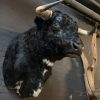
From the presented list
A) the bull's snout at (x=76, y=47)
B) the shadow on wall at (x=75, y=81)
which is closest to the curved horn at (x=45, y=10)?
the bull's snout at (x=76, y=47)

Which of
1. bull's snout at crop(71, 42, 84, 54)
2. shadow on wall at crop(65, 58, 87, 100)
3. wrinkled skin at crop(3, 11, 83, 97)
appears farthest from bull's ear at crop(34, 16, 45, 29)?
shadow on wall at crop(65, 58, 87, 100)

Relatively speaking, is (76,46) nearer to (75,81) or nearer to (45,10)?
(45,10)

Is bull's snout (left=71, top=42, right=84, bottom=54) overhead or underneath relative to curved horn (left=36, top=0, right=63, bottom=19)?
underneath

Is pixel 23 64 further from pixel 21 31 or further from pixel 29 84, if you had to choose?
pixel 21 31

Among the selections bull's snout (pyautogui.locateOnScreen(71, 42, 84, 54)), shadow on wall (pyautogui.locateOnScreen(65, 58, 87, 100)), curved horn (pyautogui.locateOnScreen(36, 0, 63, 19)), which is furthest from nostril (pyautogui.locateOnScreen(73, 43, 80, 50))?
shadow on wall (pyautogui.locateOnScreen(65, 58, 87, 100))

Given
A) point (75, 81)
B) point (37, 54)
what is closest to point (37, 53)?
point (37, 54)

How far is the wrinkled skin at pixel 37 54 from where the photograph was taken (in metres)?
1.12

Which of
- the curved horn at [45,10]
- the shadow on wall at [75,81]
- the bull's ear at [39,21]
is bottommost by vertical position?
the shadow on wall at [75,81]

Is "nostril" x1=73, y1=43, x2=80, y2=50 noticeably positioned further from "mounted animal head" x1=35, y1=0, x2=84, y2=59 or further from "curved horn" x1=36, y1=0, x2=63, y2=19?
"curved horn" x1=36, y1=0, x2=63, y2=19

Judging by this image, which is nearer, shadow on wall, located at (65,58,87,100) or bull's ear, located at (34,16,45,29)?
bull's ear, located at (34,16,45,29)

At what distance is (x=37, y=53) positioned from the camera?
1162 mm

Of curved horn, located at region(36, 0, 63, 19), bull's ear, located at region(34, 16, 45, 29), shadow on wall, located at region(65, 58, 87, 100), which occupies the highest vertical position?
curved horn, located at region(36, 0, 63, 19)

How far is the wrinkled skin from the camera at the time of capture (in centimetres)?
112

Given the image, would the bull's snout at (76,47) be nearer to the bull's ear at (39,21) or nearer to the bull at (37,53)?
the bull at (37,53)
